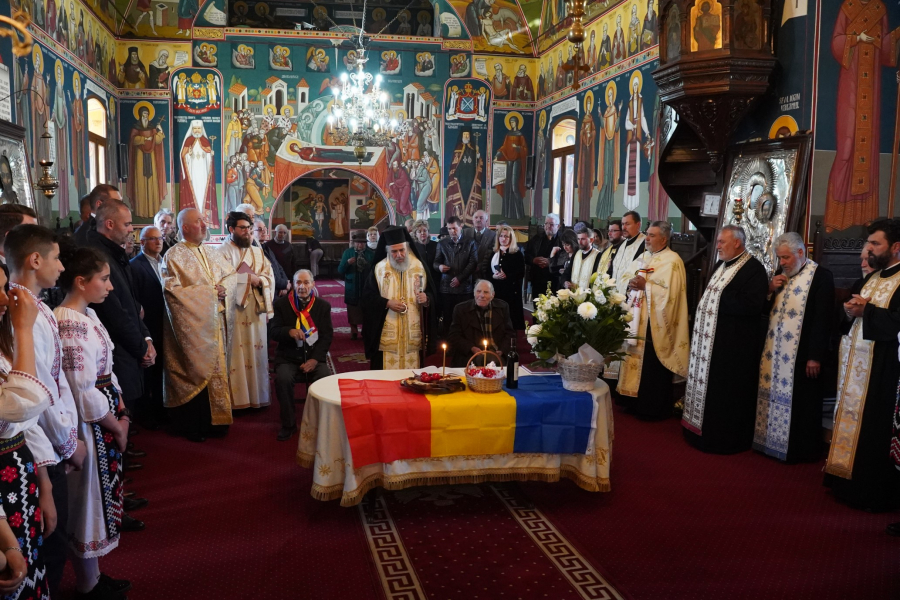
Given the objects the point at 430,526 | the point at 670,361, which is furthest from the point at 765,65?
the point at 430,526

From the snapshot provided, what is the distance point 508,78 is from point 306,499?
12.7 m

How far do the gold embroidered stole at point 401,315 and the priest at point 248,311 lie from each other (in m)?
1.12

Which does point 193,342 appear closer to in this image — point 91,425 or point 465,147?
point 91,425

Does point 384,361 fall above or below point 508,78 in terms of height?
below

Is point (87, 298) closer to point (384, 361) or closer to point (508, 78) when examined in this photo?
point (384, 361)

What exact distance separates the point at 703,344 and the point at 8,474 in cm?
524

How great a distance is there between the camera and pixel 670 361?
6.98m

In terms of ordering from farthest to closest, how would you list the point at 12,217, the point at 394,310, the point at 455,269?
the point at 455,269 < the point at 394,310 < the point at 12,217

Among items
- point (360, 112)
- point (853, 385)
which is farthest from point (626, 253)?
point (360, 112)

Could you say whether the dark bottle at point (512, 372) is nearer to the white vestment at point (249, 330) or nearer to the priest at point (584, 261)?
the white vestment at point (249, 330)

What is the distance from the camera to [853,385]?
5035mm

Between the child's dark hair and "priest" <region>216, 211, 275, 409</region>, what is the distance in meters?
3.44

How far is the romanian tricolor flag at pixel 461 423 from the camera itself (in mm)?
4488

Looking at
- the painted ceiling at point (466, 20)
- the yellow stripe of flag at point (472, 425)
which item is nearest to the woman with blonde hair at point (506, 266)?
the yellow stripe of flag at point (472, 425)
